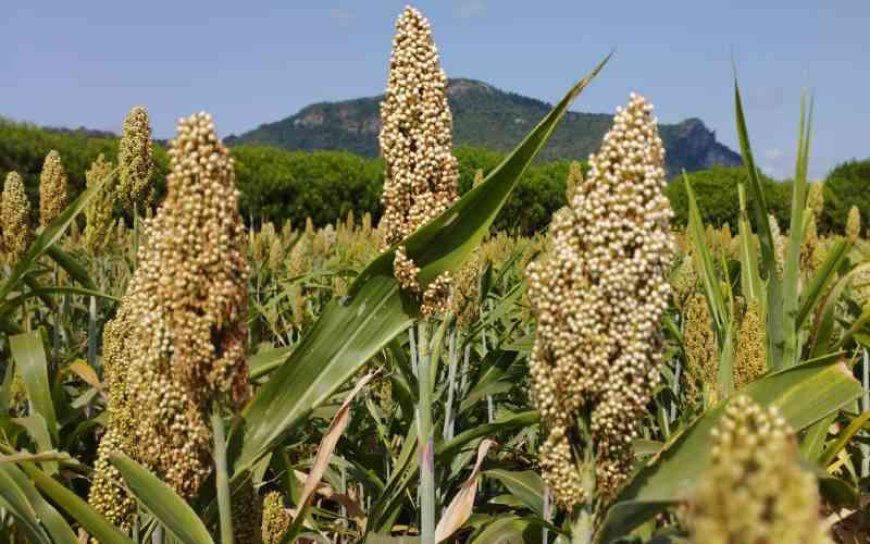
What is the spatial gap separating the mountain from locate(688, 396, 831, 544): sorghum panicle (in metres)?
102

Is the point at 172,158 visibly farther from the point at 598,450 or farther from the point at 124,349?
the point at 598,450

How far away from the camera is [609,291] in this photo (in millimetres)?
1668

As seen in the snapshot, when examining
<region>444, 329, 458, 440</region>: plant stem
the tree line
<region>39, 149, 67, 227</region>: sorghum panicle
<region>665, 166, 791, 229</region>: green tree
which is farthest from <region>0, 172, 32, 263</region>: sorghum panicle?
<region>665, 166, 791, 229</region>: green tree

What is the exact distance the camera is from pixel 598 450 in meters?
1.79

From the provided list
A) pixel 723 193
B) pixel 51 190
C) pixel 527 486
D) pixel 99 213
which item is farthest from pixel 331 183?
pixel 527 486

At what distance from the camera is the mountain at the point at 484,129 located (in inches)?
4600

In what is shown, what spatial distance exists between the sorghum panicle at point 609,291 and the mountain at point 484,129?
330 ft

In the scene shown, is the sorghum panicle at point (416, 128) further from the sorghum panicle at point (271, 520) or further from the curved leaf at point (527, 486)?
the curved leaf at point (527, 486)

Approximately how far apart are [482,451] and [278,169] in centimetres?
2202

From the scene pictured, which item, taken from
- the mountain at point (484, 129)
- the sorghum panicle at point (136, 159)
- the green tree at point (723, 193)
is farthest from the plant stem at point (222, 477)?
the mountain at point (484, 129)

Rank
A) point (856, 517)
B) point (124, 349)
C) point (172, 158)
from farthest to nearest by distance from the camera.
Result: point (856, 517)
point (124, 349)
point (172, 158)

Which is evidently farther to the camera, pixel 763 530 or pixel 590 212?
pixel 590 212

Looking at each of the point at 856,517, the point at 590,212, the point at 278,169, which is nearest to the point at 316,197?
the point at 278,169

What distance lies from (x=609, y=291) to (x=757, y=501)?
956 mm
